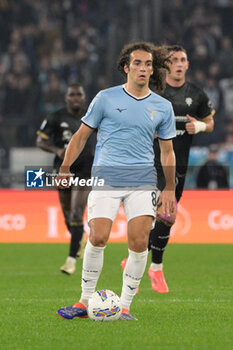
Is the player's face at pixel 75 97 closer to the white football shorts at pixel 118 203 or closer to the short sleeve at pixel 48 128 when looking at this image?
the short sleeve at pixel 48 128

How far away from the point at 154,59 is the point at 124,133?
2.51 ft

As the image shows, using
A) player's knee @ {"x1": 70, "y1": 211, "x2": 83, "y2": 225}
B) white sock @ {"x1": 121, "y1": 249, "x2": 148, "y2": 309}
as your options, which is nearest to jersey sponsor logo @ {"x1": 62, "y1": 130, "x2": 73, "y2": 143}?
player's knee @ {"x1": 70, "y1": 211, "x2": 83, "y2": 225}

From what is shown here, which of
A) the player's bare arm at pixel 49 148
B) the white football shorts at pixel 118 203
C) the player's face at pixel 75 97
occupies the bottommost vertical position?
the player's bare arm at pixel 49 148

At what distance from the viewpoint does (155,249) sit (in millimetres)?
8781

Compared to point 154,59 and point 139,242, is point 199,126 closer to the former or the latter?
point 154,59

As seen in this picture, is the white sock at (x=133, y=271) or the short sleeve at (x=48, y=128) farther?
the short sleeve at (x=48, y=128)

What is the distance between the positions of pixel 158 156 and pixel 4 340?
3.45m

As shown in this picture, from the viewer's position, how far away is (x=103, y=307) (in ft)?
21.0

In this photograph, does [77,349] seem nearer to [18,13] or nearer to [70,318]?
[70,318]

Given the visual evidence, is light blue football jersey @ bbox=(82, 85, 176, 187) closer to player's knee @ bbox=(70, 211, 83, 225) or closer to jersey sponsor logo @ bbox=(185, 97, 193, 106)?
jersey sponsor logo @ bbox=(185, 97, 193, 106)

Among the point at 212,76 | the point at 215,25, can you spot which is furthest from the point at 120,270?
the point at 215,25

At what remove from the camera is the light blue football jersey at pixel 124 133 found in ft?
20.7

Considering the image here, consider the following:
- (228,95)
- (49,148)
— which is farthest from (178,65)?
(228,95)

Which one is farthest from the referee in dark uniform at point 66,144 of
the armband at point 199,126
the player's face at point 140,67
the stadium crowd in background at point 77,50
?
the stadium crowd in background at point 77,50
